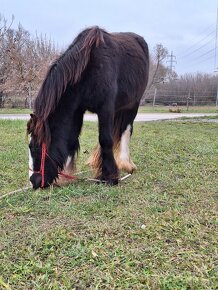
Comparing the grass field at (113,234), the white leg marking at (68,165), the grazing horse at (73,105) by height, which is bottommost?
the grass field at (113,234)

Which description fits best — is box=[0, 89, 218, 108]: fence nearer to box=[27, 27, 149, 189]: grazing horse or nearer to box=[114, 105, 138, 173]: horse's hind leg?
box=[114, 105, 138, 173]: horse's hind leg

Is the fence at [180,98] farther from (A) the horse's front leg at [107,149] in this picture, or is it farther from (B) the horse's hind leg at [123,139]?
(A) the horse's front leg at [107,149]

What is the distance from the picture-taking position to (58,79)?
10.5 feet

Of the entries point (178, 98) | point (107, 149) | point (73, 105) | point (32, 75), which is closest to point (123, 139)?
point (107, 149)

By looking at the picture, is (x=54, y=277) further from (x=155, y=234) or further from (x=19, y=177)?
(x=19, y=177)

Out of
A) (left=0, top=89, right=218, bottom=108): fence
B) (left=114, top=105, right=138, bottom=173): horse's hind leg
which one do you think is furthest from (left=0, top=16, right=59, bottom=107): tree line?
(left=114, top=105, right=138, bottom=173): horse's hind leg

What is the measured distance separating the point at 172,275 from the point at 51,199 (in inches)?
58.9

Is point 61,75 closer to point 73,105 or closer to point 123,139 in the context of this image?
point 73,105

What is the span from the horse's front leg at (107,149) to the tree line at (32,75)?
14742 mm

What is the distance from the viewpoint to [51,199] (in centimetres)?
296

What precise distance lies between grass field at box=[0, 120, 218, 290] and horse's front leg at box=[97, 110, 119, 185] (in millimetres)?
153

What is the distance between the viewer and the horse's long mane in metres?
3.16

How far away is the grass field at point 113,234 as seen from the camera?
5.73 feet

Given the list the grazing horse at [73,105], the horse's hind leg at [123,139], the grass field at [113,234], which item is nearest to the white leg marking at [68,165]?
the grazing horse at [73,105]
